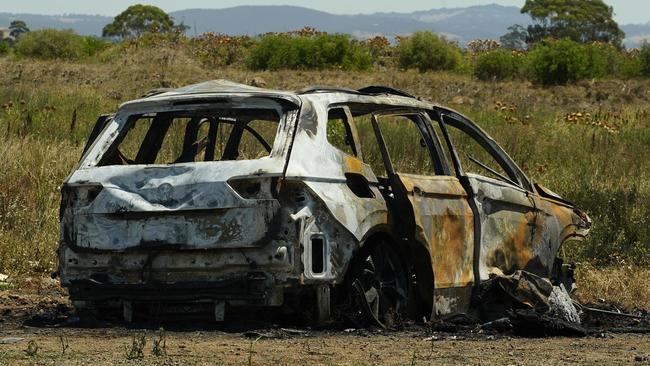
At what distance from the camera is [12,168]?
17062 mm

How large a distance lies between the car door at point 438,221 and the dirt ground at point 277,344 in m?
0.37

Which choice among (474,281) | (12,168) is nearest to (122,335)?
(474,281)

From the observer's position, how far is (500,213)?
11.1m

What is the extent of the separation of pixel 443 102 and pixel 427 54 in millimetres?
12669

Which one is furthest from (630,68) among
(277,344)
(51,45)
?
(277,344)

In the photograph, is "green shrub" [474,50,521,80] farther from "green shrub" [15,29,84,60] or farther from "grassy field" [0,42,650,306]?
"green shrub" [15,29,84,60]

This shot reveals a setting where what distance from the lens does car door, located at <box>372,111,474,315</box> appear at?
9914 millimetres

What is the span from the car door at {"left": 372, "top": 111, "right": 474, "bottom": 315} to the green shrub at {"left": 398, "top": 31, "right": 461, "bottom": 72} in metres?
36.7

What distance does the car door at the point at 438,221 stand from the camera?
991 cm

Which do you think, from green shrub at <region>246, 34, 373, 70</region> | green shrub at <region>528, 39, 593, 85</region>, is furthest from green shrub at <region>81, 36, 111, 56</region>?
green shrub at <region>528, 39, 593, 85</region>

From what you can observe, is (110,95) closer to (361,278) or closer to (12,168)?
(12,168)

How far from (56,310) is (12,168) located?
669 centimetres

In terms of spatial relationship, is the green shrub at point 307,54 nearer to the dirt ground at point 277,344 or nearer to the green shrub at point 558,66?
the green shrub at point 558,66

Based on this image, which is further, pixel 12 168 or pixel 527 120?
pixel 527 120
